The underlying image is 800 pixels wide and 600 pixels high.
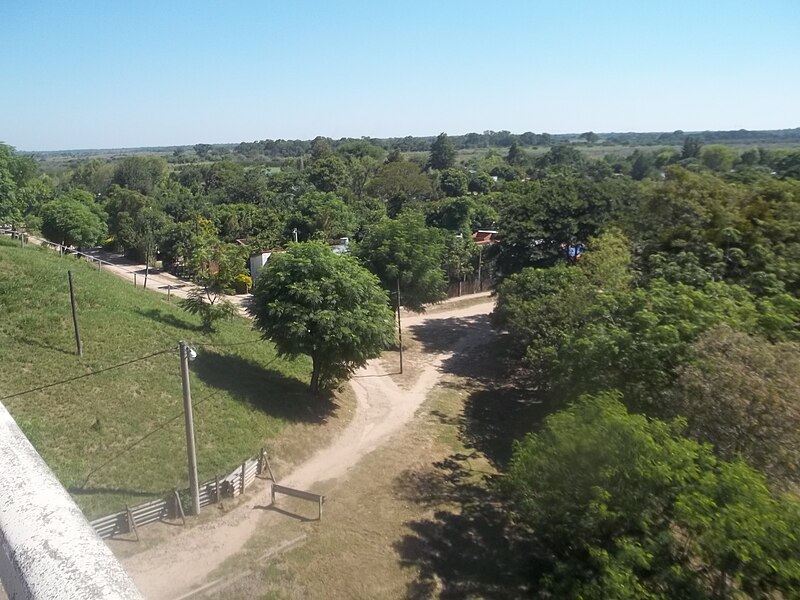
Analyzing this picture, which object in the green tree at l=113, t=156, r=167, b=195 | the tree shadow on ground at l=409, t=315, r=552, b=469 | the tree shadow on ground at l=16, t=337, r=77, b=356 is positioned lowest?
the tree shadow on ground at l=409, t=315, r=552, b=469

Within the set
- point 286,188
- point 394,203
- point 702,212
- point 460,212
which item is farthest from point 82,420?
point 286,188

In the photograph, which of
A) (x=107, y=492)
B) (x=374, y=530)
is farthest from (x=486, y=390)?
(x=107, y=492)

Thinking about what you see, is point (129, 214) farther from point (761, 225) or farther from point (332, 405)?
point (761, 225)

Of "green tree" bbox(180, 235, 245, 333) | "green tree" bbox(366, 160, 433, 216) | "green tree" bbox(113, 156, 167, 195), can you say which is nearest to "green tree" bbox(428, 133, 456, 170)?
"green tree" bbox(366, 160, 433, 216)

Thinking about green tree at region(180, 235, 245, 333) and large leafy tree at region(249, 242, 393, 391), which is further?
green tree at region(180, 235, 245, 333)

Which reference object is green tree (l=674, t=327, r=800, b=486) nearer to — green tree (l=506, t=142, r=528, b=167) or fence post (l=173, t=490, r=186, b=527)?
fence post (l=173, t=490, r=186, b=527)
